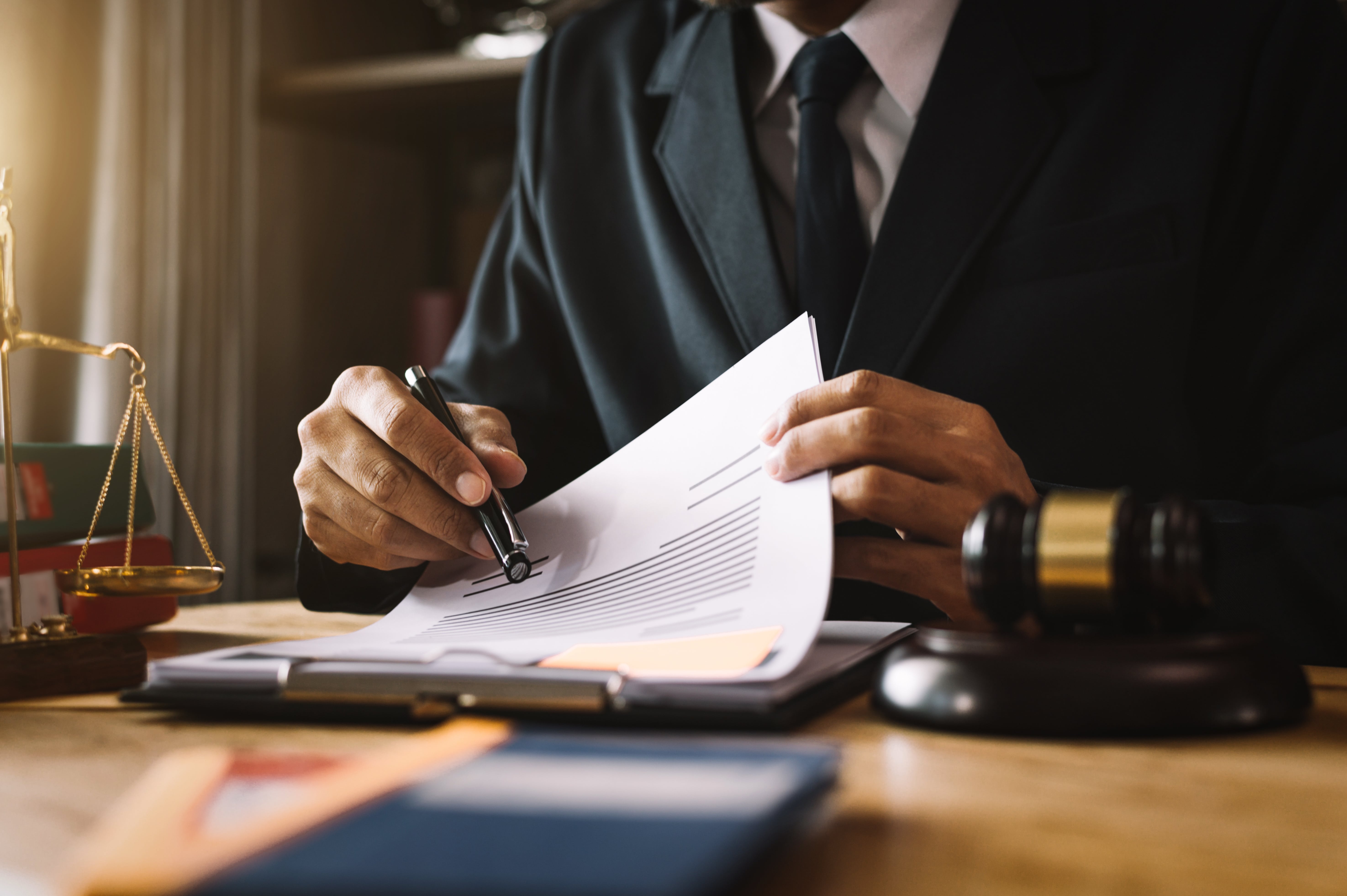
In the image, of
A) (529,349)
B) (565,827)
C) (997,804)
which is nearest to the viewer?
(565,827)

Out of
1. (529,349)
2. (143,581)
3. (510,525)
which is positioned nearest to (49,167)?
(529,349)

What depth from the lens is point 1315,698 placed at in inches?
A: 20.2

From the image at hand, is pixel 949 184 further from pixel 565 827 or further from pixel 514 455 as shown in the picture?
pixel 565 827

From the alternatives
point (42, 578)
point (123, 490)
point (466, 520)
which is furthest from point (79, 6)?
point (466, 520)

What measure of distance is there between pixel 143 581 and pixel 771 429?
16.6 inches

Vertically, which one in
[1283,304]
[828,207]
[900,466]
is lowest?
[900,466]

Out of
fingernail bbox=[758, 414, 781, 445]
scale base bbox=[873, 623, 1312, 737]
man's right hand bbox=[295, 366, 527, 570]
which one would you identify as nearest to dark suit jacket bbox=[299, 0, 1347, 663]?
man's right hand bbox=[295, 366, 527, 570]

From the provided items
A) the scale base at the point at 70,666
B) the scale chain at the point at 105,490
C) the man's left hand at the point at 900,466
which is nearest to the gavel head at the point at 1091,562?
the man's left hand at the point at 900,466

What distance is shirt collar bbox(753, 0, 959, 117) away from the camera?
1076 millimetres

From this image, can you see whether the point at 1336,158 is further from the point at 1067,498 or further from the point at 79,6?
the point at 79,6

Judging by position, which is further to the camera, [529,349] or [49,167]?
[49,167]

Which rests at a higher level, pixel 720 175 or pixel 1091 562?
pixel 720 175

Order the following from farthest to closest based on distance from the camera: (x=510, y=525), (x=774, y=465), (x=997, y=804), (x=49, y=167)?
(x=49, y=167)
(x=510, y=525)
(x=774, y=465)
(x=997, y=804)

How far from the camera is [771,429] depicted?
1.97ft
